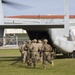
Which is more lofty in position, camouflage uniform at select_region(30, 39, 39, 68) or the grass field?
camouflage uniform at select_region(30, 39, 39, 68)

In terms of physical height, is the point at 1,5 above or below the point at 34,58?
above

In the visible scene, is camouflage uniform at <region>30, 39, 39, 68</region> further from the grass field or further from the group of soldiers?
the grass field

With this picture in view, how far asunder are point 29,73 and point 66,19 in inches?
238

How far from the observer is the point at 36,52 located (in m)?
20.0

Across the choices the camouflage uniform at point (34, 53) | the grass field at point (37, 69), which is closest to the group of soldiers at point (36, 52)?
the camouflage uniform at point (34, 53)

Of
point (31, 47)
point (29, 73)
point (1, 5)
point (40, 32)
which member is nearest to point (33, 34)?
point (40, 32)

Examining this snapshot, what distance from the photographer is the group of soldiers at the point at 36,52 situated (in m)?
19.4

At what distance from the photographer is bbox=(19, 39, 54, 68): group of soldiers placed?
1939cm

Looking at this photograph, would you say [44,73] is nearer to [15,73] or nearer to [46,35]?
[15,73]

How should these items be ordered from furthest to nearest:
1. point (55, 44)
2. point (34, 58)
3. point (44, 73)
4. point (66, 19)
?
point (55, 44), point (66, 19), point (34, 58), point (44, 73)

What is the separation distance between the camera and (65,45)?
27.3 meters

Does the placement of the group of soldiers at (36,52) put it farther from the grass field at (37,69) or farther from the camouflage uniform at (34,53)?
the grass field at (37,69)

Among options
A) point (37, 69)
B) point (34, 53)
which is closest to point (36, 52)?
point (34, 53)

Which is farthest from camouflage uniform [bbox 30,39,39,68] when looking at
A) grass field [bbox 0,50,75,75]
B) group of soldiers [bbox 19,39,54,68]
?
grass field [bbox 0,50,75,75]
